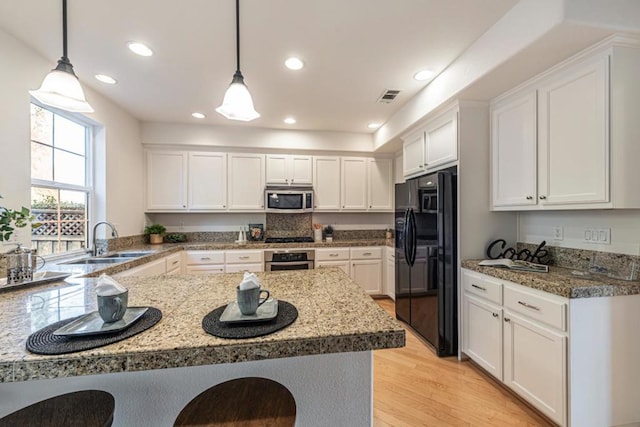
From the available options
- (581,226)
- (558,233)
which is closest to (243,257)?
(558,233)

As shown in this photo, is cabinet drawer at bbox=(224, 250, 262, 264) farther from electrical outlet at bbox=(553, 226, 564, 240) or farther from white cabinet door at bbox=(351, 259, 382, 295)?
electrical outlet at bbox=(553, 226, 564, 240)

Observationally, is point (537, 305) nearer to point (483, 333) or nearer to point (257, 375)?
point (483, 333)

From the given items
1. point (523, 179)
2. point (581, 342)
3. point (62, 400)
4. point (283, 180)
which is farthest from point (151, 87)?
point (581, 342)

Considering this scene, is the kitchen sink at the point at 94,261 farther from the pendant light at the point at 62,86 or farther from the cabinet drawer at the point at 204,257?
the pendant light at the point at 62,86

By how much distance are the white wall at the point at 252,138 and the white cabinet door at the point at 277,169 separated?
0.15 m

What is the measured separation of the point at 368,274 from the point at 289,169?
1945 millimetres

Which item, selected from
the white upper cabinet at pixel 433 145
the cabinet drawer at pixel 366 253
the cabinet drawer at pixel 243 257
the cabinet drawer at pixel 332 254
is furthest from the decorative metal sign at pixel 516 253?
the cabinet drawer at pixel 243 257

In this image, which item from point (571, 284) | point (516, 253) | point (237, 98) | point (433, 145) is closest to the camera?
point (237, 98)

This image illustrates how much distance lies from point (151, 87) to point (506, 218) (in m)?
3.62

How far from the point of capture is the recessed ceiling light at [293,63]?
2198mm

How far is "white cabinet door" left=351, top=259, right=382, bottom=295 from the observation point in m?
3.92

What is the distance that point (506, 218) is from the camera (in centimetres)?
248

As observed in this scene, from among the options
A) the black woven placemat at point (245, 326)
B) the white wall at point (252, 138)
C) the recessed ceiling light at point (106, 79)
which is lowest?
the black woven placemat at point (245, 326)

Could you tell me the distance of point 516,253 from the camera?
2408 millimetres
